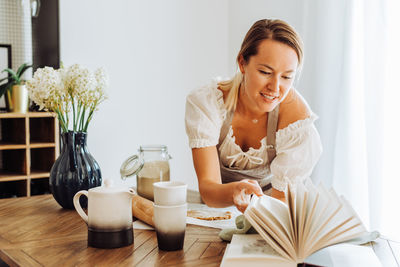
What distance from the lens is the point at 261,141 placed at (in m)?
1.49

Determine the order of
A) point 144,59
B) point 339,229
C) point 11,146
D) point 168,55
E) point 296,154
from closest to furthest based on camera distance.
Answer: point 339,229 → point 296,154 → point 11,146 → point 144,59 → point 168,55

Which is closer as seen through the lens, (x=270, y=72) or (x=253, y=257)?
(x=253, y=257)

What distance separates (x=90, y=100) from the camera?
1.24m

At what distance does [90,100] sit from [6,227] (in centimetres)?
40

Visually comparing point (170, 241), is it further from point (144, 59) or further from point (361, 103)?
point (144, 59)


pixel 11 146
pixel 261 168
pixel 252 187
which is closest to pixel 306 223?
pixel 252 187

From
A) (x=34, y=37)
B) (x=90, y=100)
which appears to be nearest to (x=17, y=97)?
(x=34, y=37)

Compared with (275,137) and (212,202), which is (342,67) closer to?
(275,137)

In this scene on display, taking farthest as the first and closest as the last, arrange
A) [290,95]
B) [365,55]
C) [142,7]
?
1. [142,7]
2. [365,55]
3. [290,95]

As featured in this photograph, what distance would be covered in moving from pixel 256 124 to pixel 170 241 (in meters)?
0.72

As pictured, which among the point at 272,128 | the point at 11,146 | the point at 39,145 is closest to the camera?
the point at 272,128

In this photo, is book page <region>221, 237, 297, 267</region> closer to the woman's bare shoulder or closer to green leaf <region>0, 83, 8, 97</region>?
the woman's bare shoulder

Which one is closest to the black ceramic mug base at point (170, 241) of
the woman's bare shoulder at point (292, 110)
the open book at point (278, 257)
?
the open book at point (278, 257)

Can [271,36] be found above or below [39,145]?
above
